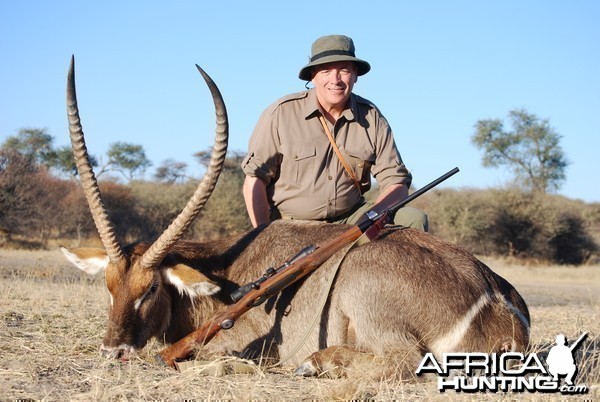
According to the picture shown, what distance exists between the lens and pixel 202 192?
16.3 ft

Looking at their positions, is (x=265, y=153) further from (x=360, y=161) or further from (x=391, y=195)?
(x=391, y=195)

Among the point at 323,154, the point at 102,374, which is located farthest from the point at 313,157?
the point at 102,374

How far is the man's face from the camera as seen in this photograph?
21.1 ft

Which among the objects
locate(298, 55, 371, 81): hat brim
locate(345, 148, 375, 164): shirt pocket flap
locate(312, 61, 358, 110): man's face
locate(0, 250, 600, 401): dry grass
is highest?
locate(298, 55, 371, 81): hat brim

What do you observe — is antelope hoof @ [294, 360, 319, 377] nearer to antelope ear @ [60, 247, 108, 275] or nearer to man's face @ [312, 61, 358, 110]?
antelope ear @ [60, 247, 108, 275]

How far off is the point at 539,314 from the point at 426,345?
15.7 feet

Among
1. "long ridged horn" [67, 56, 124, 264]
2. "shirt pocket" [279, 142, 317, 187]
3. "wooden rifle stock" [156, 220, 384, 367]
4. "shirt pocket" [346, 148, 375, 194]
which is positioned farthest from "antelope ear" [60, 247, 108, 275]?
"shirt pocket" [346, 148, 375, 194]

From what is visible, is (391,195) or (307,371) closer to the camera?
(307,371)

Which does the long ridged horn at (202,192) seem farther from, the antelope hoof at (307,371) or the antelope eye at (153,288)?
the antelope hoof at (307,371)

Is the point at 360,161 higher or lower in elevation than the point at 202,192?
higher

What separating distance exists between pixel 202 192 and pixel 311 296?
1.04m

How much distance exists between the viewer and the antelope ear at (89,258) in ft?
16.8

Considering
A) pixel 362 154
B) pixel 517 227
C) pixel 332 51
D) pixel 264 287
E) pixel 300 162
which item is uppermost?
pixel 332 51

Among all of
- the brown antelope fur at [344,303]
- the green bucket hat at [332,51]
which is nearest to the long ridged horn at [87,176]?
the brown antelope fur at [344,303]
